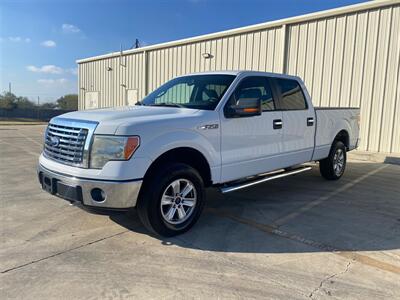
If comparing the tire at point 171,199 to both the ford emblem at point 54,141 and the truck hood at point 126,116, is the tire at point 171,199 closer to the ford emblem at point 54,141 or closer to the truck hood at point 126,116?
the truck hood at point 126,116

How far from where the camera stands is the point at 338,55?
449 inches

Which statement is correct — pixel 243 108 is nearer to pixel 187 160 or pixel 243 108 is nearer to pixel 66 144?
pixel 187 160

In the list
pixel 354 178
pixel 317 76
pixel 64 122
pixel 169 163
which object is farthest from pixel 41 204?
pixel 317 76

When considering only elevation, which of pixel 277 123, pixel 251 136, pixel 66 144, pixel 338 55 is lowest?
pixel 66 144

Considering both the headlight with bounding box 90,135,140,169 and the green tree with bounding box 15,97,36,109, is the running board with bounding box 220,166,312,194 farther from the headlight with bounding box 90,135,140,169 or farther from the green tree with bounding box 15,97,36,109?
the green tree with bounding box 15,97,36,109

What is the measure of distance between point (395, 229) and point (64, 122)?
4.43 metres

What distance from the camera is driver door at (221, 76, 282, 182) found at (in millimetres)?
4699

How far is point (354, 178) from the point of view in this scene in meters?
7.91

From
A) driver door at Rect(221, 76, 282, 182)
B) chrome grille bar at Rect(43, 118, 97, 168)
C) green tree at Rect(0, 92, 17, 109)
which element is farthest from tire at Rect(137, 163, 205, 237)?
green tree at Rect(0, 92, 17, 109)

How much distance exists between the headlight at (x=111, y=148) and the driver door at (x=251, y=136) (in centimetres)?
138

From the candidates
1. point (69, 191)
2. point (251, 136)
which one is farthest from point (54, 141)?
point (251, 136)

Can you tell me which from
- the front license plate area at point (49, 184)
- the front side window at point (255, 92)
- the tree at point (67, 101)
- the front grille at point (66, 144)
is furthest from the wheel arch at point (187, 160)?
the tree at point (67, 101)

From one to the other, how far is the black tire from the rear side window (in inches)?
59.1

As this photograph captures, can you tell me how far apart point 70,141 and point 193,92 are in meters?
1.99
